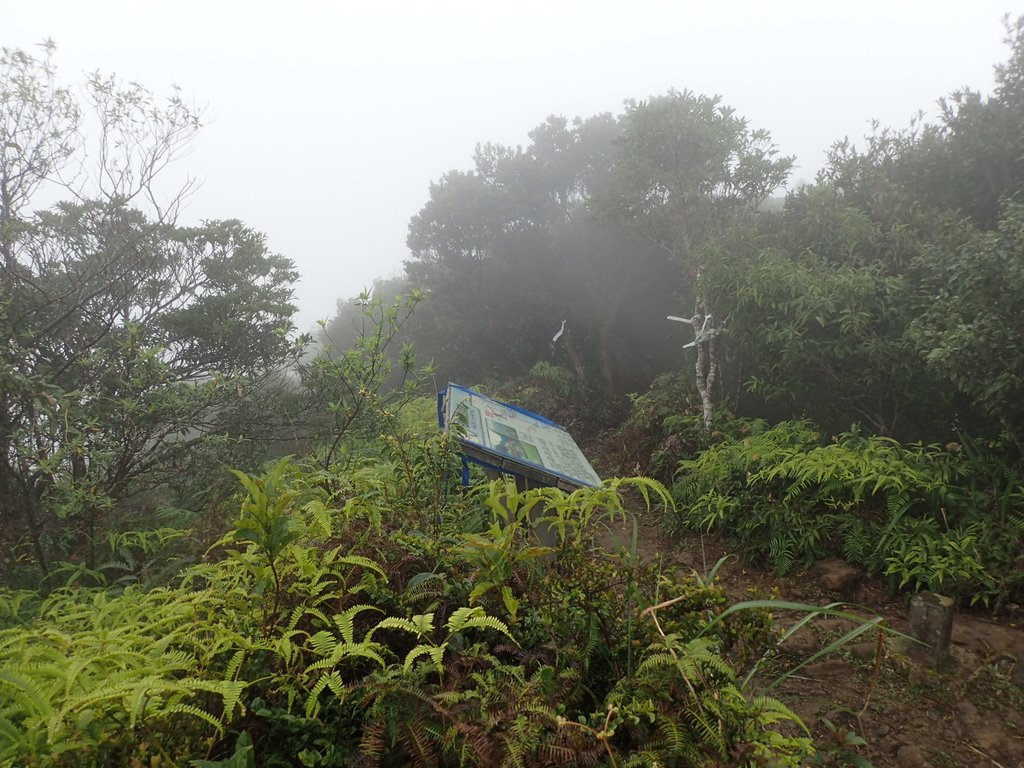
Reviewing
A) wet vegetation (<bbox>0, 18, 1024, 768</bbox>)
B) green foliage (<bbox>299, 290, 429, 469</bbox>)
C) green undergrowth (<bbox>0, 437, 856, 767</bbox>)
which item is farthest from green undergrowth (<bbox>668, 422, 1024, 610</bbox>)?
green foliage (<bbox>299, 290, 429, 469</bbox>)

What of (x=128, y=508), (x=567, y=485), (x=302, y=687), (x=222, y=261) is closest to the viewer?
(x=302, y=687)

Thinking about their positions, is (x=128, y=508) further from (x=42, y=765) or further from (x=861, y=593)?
(x=861, y=593)

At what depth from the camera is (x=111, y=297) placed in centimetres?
527

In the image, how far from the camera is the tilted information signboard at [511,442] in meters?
3.26

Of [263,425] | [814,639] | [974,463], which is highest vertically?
[263,425]

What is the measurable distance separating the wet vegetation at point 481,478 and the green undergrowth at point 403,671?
0.01 m

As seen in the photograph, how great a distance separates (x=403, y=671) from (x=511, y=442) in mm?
2204

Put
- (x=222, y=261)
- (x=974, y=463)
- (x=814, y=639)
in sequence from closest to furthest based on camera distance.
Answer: (x=814, y=639) < (x=974, y=463) < (x=222, y=261)

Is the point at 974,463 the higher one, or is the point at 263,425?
the point at 263,425

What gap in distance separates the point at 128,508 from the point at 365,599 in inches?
145

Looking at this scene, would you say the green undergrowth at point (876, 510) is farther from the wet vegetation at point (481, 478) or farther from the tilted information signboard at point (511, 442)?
the tilted information signboard at point (511, 442)

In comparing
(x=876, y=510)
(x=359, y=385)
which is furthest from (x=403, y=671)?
(x=876, y=510)

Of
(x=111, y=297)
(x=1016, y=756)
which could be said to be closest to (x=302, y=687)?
(x=1016, y=756)

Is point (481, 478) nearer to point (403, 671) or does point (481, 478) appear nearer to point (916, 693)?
point (403, 671)
